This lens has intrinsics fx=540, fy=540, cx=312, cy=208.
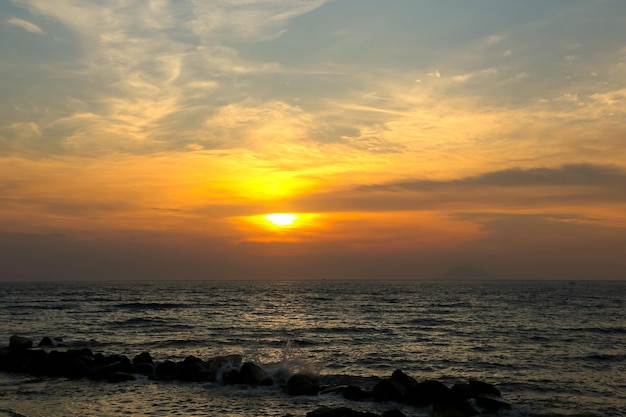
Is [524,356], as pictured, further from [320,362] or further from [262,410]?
[262,410]

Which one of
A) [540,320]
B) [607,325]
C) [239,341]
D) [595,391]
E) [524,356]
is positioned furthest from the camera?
[540,320]

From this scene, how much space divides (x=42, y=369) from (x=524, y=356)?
25877mm

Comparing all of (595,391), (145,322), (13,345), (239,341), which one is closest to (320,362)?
(239,341)

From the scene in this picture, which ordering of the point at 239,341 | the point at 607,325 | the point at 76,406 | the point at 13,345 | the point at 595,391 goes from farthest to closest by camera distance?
the point at 607,325
the point at 239,341
the point at 13,345
the point at 595,391
the point at 76,406

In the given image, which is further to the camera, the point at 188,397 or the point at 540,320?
the point at 540,320

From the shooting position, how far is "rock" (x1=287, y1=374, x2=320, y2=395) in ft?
70.6

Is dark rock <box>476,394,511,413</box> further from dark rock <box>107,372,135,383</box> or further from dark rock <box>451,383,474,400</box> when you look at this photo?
dark rock <box>107,372,135,383</box>

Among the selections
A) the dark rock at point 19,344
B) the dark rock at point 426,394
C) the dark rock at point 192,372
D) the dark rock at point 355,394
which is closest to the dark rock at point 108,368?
the dark rock at point 192,372

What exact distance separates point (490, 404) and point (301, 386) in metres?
7.26

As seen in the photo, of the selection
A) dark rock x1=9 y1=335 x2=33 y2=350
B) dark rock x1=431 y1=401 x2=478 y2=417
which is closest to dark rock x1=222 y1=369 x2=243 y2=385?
dark rock x1=431 y1=401 x2=478 y2=417

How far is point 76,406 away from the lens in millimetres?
18891

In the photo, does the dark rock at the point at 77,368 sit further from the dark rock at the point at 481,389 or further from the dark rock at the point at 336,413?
the dark rock at the point at 481,389

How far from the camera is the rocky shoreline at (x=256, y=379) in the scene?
1878 cm

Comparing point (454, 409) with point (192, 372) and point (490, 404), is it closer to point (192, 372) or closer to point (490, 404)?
point (490, 404)
